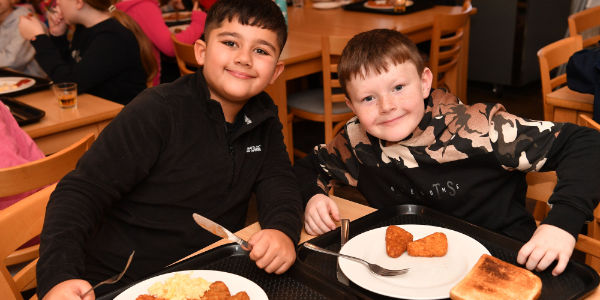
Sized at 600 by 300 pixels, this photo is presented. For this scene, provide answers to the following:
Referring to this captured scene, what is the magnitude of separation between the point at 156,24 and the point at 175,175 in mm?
2065

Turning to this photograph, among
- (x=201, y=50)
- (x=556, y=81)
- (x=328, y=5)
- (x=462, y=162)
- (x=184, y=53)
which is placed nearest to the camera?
(x=462, y=162)

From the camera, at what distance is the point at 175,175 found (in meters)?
1.40

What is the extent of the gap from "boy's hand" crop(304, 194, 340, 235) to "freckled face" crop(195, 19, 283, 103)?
1.12 feet

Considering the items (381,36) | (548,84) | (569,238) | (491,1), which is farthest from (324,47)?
(491,1)

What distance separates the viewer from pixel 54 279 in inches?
39.2

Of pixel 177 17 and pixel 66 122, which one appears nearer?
pixel 66 122

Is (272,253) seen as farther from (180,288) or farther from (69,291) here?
(69,291)

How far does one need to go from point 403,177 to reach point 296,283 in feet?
1.70

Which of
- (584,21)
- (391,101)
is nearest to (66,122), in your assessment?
(391,101)

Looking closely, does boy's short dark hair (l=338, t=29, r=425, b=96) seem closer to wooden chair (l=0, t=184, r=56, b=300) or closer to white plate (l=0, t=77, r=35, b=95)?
wooden chair (l=0, t=184, r=56, b=300)

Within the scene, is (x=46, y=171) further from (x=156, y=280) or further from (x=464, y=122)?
(x=464, y=122)

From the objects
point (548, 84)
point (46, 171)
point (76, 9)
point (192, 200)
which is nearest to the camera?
point (192, 200)

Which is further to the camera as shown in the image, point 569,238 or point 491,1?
point 491,1

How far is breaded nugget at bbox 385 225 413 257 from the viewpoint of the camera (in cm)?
104
